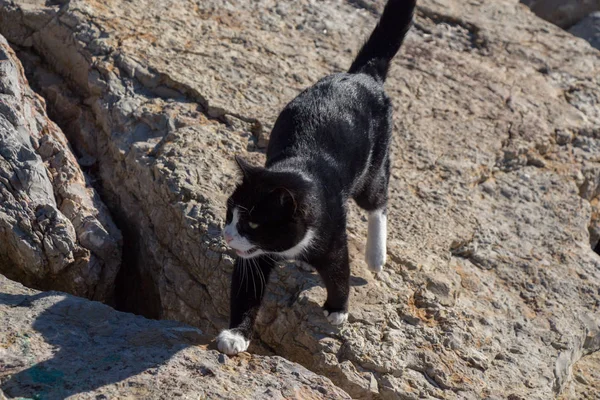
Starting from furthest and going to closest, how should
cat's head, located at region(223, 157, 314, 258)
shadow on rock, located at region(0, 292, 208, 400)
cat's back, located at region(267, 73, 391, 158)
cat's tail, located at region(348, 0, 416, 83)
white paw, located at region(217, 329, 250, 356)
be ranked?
cat's tail, located at region(348, 0, 416, 83) < cat's back, located at region(267, 73, 391, 158) < cat's head, located at region(223, 157, 314, 258) < white paw, located at region(217, 329, 250, 356) < shadow on rock, located at region(0, 292, 208, 400)

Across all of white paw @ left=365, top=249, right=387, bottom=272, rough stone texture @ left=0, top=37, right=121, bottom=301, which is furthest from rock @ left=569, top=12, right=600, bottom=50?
rough stone texture @ left=0, top=37, right=121, bottom=301

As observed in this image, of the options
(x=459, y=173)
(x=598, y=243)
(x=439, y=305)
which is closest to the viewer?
(x=439, y=305)

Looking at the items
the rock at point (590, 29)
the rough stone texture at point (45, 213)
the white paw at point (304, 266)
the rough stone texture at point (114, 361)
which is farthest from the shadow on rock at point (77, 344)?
the rock at point (590, 29)

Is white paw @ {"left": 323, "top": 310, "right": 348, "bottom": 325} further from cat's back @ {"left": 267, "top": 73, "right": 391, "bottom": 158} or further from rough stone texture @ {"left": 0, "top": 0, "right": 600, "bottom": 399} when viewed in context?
cat's back @ {"left": 267, "top": 73, "right": 391, "bottom": 158}

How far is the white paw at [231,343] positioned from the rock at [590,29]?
16.6ft

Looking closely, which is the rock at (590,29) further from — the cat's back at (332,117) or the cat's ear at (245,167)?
the cat's ear at (245,167)

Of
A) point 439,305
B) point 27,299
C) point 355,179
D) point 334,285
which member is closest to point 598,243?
point 439,305

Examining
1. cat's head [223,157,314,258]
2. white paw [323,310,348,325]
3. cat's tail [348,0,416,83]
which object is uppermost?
cat's tail [348,0,416,83]

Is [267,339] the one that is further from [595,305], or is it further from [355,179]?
[595,305]

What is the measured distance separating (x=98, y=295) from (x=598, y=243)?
3356mm

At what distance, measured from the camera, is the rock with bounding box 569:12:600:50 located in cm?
675

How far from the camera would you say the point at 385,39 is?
4188 millimetres

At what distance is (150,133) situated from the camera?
4.19 metres

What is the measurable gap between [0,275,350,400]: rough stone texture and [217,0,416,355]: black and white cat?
198mm
